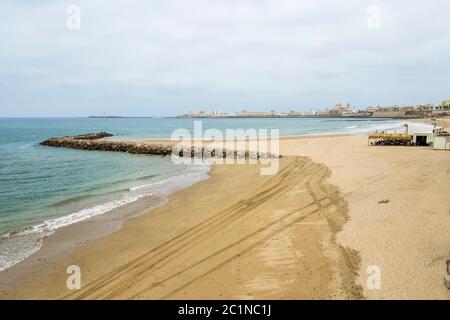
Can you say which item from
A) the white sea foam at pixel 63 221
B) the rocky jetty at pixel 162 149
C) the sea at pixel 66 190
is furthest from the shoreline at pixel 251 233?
the rocky jetty at pixel 162 149

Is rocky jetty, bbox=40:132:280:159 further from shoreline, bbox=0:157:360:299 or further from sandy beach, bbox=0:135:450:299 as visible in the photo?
sandy beach, bbox=0:135:450:299

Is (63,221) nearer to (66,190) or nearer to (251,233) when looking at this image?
(66,190)

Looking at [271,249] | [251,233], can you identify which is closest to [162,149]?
[251,233]

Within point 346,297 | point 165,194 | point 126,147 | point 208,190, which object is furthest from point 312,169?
point 126,147

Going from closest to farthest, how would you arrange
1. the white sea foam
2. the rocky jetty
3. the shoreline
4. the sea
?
the shoreline, the white sea foam, the sea, the rocky jetty

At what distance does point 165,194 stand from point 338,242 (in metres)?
10.8

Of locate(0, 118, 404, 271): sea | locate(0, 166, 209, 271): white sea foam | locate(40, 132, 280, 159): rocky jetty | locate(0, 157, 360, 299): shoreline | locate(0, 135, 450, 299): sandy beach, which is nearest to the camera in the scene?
locate(0, 135, 450, 299): sandy beach

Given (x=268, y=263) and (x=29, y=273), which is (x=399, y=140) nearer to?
(x=268, y=263)

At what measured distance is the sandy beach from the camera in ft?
25.0

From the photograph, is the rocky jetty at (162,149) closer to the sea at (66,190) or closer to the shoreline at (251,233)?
the sea at (66,190)

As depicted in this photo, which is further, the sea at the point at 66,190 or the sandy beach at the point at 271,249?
the sea at the point at 66,190

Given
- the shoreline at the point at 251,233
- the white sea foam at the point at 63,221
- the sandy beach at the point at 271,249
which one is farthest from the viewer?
the white sea foam at the point at 63,221

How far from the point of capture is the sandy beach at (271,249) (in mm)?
7605

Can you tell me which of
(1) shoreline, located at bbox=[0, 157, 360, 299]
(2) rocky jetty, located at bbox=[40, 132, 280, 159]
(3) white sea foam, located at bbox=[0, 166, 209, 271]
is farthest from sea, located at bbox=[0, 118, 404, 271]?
(2) rocky jetty, located at bbox=[40, 132, 280, 159]
